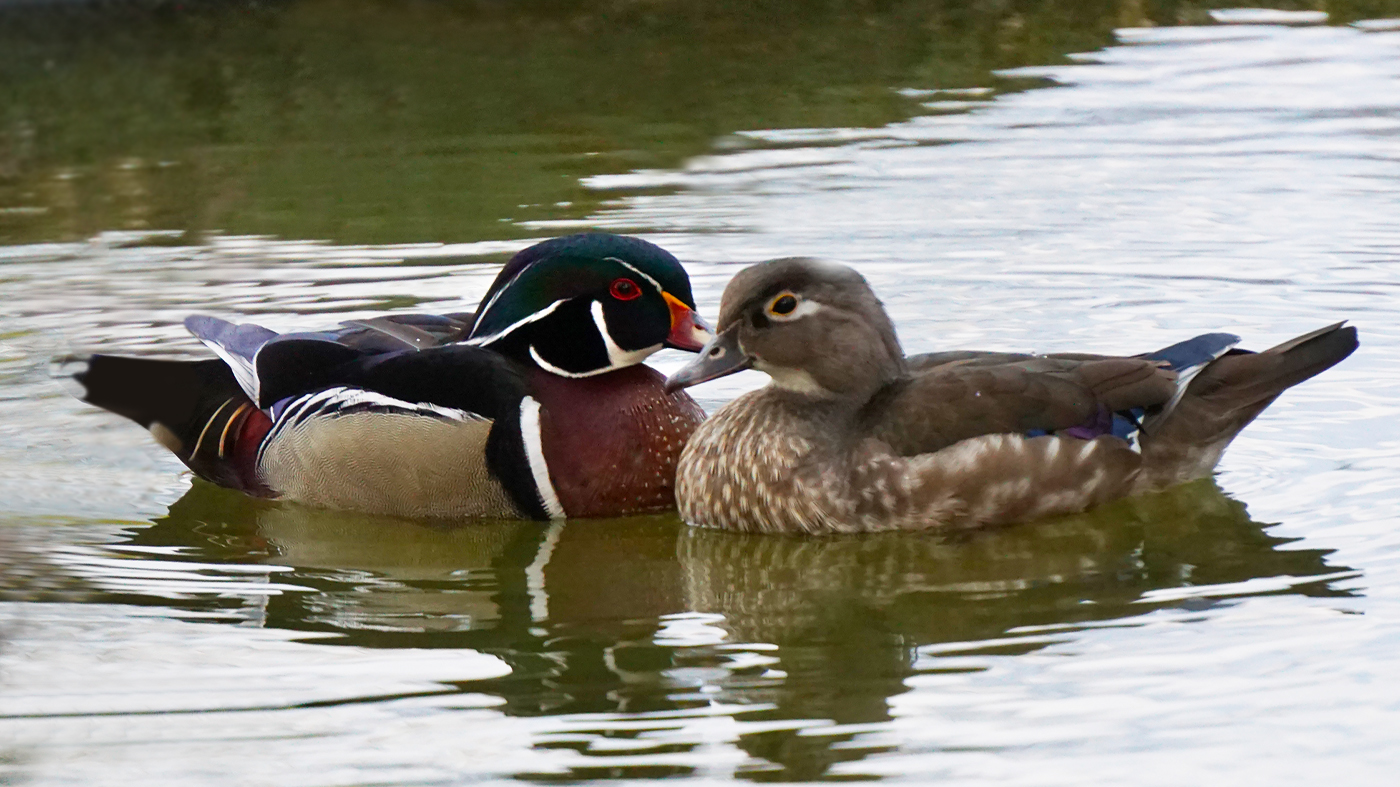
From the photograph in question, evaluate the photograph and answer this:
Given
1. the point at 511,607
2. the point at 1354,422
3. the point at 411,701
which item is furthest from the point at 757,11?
the point at 411,701

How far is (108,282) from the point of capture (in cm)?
1033

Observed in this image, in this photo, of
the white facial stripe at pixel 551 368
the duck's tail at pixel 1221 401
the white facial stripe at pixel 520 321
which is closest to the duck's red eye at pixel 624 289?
the white facial stripe at pixel 520 321

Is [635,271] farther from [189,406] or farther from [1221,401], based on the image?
[1221,401]

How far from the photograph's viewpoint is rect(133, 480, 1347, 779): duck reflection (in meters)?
5.48

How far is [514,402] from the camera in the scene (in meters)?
7.09

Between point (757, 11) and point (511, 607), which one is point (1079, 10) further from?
point (511, 607)

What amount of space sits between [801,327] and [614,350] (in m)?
0.69

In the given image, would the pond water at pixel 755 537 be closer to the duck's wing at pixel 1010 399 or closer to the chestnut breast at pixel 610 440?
the chestnut breast at pixel 610 440

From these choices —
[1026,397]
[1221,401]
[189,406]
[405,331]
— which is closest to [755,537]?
[1026,397]

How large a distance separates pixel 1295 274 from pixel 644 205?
354 centimetres

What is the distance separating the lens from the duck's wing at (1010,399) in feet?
22.5

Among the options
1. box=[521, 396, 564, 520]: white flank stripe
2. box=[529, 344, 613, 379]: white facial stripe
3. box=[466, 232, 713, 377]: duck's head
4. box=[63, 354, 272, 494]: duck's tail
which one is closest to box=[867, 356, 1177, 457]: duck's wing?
box=[466, 232, 713, 377]: duck's head

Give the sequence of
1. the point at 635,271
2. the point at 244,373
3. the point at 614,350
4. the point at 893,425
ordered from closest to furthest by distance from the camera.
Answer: the point at 893,425 → the point at 635,271 → the point at 614,350 → the point at 244,373

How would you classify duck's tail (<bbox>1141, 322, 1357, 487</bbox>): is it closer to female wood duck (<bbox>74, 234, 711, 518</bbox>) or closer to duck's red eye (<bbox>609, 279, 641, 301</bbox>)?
female wood duck (<bbox>74, 234, 711, 518</bbox>)
